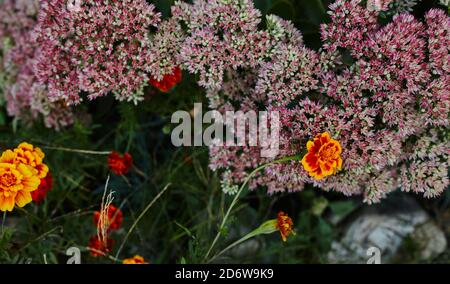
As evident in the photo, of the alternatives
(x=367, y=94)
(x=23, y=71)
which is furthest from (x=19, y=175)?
(x=367, y=94)

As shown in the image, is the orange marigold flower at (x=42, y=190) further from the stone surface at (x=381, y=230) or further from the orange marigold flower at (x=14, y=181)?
the stone surface at (x=381, y=230)

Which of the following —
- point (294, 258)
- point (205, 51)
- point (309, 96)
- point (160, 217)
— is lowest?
point (294, 258)

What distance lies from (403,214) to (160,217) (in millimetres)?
856

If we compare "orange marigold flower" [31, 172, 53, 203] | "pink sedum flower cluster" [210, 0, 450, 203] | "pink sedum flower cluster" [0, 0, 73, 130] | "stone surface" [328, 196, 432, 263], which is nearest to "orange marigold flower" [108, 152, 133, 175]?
"orange marigold flower" [31, 172, 53, 203]

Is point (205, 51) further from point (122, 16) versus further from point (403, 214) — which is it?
point (403, 214)

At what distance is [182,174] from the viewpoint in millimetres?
1920

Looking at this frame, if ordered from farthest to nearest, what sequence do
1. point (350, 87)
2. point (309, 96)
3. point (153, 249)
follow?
point (153, 249), point (309, 96), point (350, 87)

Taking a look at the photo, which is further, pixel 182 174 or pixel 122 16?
pixel 182 174

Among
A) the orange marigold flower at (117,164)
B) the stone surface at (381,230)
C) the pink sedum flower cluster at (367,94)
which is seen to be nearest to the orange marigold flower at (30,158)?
the orange marigold flower at (117,164)

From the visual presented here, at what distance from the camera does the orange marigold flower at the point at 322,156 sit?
4.12 ft

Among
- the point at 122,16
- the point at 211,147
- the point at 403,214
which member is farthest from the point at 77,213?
the point at 403,214

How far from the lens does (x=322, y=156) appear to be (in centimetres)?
126

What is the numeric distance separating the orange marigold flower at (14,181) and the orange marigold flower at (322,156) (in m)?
0.64

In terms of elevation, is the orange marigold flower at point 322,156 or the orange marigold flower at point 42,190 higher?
the orange marigold flower at point 322,156
